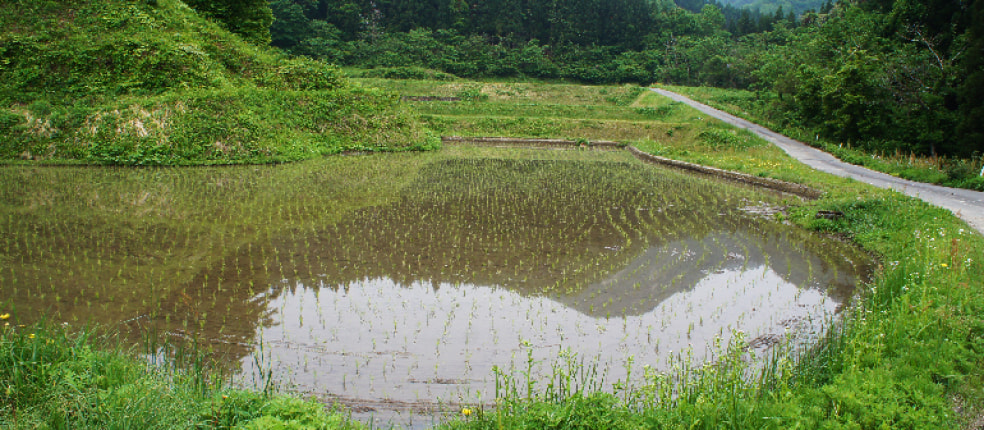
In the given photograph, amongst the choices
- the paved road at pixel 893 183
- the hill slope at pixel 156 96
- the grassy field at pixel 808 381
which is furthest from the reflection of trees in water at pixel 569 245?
the hill slope at pixel 156 96

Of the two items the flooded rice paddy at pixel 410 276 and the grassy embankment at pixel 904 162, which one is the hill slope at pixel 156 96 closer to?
the flooded rice paddy at pixel 410 276

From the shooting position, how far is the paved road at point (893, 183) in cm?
1165

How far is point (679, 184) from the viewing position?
17953 mm

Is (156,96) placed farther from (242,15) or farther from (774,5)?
(774,5)

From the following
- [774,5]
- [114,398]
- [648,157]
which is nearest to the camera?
[114,398]

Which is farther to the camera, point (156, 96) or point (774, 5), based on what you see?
point (774, 5)

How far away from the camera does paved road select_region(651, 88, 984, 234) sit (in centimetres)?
1165

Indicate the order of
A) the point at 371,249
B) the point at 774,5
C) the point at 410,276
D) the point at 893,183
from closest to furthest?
the point at 410,276 < the point at 371,249 < the point at 893,183 < the point at 774,5

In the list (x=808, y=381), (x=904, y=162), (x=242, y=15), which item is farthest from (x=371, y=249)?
(x=242, y=15)

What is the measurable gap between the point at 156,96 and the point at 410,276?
1653 centimetres

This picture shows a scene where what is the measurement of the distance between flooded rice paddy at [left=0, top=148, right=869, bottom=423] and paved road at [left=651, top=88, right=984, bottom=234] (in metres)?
2.57

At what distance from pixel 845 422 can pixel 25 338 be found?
6.37m

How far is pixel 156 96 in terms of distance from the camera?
67.1 ft

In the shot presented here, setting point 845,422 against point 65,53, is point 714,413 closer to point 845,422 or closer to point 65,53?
point 845,422
